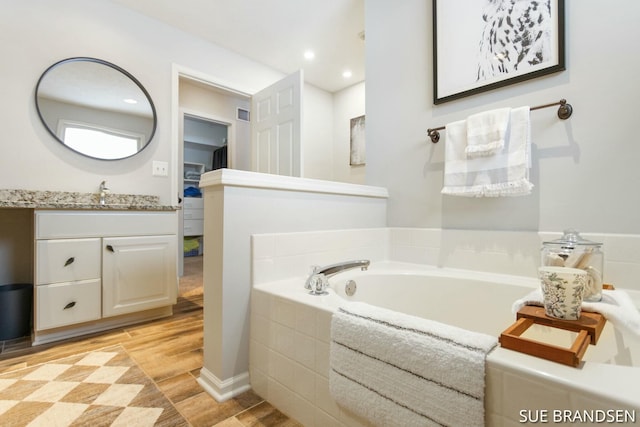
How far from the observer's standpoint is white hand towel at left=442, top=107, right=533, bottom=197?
4.46 ft

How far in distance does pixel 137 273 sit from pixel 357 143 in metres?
2.69

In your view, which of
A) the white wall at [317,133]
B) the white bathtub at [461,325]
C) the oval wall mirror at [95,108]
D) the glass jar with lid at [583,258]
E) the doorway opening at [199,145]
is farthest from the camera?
the white wall at [317,133]

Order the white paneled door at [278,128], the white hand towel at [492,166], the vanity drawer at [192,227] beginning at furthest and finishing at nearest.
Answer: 1. the vanity drawer at [192,227]
2. the white paneled door at [278,128]
3. the white hand towel at [492,166]

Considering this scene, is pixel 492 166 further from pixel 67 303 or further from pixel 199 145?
pixel 199 145

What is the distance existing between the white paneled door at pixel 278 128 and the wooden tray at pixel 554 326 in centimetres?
209

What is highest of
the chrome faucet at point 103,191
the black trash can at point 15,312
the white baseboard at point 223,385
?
the chrome faucet at point 103,191

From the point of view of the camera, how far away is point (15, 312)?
176cm

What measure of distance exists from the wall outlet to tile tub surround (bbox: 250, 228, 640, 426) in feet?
5.63

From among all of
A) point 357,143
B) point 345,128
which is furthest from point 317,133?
point 357,143

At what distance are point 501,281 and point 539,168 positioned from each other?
560mm

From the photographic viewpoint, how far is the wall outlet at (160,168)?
8.28ft

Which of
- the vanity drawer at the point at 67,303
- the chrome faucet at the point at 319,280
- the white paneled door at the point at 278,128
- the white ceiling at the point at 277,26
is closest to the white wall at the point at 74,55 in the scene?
the white ceiling at the point at 277,26

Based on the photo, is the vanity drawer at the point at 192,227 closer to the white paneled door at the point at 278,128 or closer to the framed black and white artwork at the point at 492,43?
the white paneled door at the point at 278,128

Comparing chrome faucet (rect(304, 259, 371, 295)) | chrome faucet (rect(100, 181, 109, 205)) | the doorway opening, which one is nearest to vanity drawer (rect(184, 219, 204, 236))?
the doorway opening
